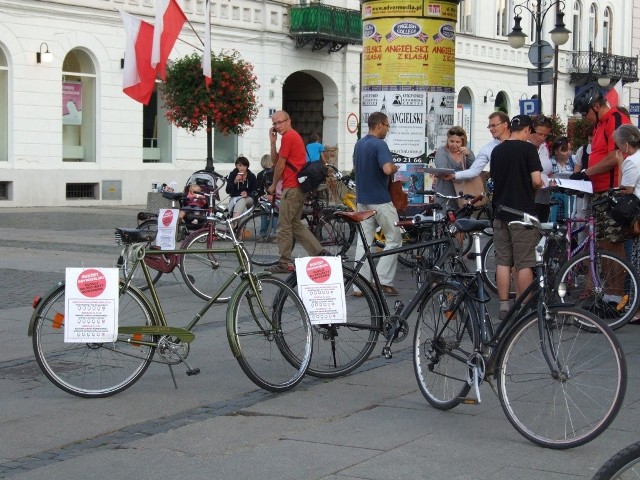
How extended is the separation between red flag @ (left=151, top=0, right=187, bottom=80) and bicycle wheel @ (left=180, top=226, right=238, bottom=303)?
34.2ft

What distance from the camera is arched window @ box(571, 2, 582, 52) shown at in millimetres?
48656

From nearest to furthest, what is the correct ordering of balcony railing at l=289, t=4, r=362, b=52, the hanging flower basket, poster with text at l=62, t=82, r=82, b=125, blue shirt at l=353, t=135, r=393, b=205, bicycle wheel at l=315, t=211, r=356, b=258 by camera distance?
blue shirt at l=353, t=135, r=393, b=205 → bicycle wheel at l=315, t=211, r=356, b=258 → the hanging flower basket → poster with text at l=62, t=82, r=82, b=125 → balcony railing at l=289, t=4, r=362, b=52

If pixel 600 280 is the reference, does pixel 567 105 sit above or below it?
above

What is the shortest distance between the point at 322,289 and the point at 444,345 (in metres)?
1.04

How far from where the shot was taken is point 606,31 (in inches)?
2024

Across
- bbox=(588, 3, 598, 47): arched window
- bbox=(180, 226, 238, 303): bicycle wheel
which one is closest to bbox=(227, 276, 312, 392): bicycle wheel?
bbox=(180, 226, 238, 303): bicycle wheel

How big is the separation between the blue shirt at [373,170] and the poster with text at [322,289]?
424 cm

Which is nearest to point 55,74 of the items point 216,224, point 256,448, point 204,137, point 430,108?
point 204,137

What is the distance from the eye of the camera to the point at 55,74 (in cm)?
2777

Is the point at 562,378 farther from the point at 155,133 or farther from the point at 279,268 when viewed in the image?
the point at 155,133

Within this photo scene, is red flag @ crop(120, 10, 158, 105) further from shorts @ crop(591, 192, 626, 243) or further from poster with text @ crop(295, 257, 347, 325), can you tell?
poster with text @ crop(295, 257, 347, 325)

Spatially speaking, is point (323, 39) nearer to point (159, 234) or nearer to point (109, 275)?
point (159, 234)

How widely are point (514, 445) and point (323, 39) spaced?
2956 cm

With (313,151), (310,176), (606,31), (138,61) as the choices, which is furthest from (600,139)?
(606,31)
